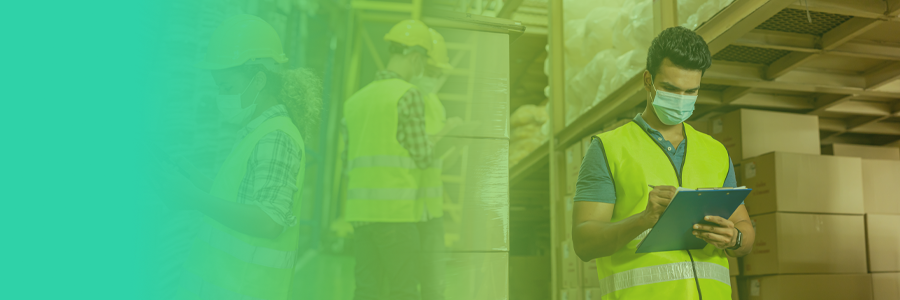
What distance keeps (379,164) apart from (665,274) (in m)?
0.76

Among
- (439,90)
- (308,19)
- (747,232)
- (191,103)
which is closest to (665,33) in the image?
(747,232)

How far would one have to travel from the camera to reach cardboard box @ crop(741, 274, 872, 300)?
264 cm

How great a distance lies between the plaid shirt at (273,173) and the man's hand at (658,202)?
741 millimetres

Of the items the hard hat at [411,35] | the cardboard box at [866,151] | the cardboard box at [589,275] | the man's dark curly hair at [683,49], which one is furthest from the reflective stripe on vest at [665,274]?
the cardboard box at [866,151]

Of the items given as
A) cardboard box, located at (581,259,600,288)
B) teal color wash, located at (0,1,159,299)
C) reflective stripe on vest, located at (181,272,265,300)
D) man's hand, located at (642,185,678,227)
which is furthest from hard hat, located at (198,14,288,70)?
cardboard box, located at (581,259,600,288)

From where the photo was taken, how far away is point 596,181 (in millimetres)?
1316

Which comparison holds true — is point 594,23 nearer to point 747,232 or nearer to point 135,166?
point 747,232

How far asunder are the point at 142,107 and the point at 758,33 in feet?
8.49

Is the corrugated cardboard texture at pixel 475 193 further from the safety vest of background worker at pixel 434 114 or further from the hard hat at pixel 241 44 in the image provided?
the hard hat at pixel 241 44

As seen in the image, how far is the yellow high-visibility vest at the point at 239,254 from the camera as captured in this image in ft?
2.03

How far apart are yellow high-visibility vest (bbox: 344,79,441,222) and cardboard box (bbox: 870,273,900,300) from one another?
289 centimetres

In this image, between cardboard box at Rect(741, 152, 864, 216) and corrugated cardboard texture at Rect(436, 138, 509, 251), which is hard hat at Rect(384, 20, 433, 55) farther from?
cardboard box at Rect(741, 152, 864, 216)

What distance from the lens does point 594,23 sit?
12.5 ft
